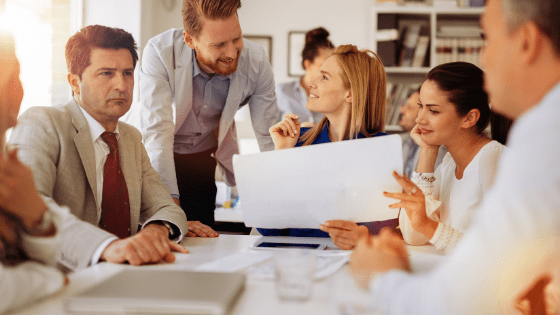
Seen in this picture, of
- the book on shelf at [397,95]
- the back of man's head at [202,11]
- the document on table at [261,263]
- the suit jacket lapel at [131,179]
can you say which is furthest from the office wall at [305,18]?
the document on table at [261,263]

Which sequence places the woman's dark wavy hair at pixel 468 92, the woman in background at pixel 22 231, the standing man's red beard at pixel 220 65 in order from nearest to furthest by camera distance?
1. the woman in background at pixel 22 231
2. the woman's dark wavy hair at pixel 468 92
3. the standing man's red beard at pixel 220 65

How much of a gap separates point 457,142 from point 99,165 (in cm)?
117

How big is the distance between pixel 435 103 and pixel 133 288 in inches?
47.4

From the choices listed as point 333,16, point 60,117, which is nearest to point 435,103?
point 60,117

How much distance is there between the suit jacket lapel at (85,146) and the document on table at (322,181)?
0.41 metres

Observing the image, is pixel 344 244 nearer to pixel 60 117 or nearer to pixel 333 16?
pixel 60 117

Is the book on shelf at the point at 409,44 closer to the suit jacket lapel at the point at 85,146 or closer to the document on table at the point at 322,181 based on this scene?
the document on table at the point at 322,181

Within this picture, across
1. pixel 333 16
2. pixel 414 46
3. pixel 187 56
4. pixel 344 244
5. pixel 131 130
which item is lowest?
pixel 344 244

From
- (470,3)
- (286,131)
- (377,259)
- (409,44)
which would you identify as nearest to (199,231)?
(286,131)

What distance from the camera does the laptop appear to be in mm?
667

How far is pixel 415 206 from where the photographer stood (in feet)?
4.02

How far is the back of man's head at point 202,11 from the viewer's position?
190 cm

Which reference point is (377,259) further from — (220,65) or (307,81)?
(307,81)

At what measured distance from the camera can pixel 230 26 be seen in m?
1.93
